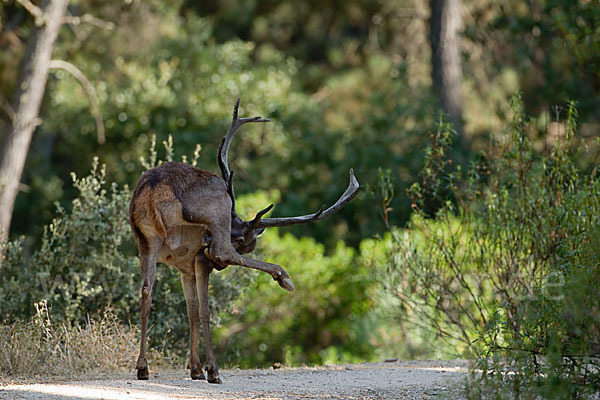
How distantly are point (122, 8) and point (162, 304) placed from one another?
48.0 feet

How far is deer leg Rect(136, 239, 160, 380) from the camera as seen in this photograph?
7.59m

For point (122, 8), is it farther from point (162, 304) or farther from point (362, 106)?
point (162, 304)

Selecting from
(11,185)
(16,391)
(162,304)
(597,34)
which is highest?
(597,34)

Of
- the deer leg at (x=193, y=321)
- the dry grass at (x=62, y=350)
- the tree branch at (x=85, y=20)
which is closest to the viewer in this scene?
the deer leg at (x=193, y=321)

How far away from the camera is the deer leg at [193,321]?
810 cm

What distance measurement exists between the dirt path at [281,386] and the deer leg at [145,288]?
0.16 m

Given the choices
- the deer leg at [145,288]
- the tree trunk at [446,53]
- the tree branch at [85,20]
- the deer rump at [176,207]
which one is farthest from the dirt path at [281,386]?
the tree trunk at [446,53]

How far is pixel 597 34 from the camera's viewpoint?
43.6ft

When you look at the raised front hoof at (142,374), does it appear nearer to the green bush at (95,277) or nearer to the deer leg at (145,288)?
the deer leg at (145,288)

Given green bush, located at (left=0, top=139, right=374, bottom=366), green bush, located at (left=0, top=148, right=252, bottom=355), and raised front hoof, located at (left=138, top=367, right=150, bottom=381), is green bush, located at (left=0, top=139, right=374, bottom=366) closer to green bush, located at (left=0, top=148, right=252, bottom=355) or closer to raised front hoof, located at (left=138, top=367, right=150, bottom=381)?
green bush, located at (left=0, top=148, right=252, bottom=355)

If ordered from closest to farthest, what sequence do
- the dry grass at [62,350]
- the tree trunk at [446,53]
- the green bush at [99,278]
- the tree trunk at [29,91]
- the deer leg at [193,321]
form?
the deer leg at [193,321]
the dry grass at [62,350]
the green bush at [99,278]
the tree trunk at [29,91]
the tree trunk at [446,53]

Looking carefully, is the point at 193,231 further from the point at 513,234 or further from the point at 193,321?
the point at 513,234

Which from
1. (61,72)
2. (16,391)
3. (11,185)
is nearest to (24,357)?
(16,391)

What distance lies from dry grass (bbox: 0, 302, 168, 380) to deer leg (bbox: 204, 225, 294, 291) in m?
2.04
